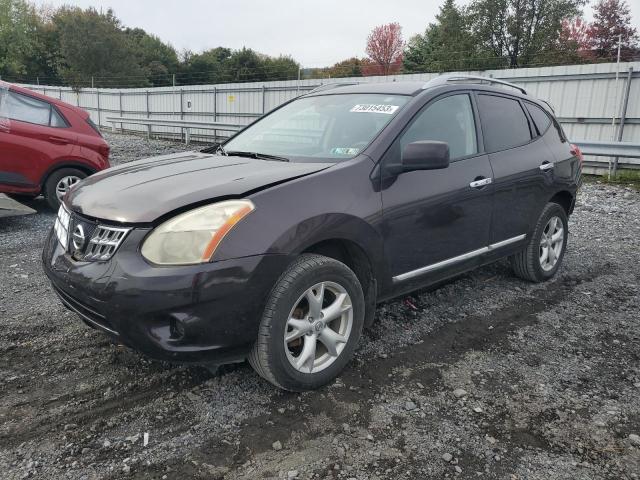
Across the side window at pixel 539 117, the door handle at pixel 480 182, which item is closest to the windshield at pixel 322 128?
the door handle at pixel 480 182

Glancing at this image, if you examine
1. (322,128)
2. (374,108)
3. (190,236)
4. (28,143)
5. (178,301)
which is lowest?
(178,301)

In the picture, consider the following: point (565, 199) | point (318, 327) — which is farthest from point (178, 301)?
point (565, 199)

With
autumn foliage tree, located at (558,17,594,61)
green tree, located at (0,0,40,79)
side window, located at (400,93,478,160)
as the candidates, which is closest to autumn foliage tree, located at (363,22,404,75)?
autumn foliage tree, located at (558,17,594,61)

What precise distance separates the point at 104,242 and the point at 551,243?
399 cm

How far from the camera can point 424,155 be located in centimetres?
305

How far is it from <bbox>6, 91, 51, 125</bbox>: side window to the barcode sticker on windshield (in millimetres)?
5270

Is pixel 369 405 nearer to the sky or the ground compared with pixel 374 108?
nearer to the ground

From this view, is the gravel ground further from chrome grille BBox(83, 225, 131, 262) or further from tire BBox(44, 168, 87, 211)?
tire BBox(44, 168, 87, 211)

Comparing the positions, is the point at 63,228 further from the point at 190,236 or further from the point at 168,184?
the point at 190,236

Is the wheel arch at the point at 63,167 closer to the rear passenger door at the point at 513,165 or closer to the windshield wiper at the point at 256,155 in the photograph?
the windshield wiper at the point at 256,155

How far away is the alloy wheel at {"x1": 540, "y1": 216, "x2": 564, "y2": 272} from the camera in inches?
189

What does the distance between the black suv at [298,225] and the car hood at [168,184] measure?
0.01 meters

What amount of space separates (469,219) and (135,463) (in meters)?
2.62

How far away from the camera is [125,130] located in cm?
2584
